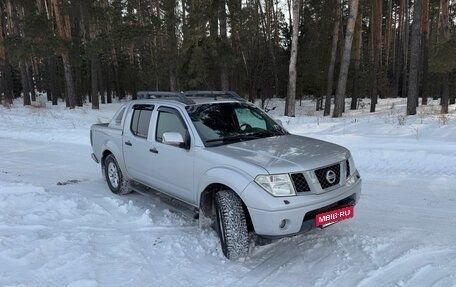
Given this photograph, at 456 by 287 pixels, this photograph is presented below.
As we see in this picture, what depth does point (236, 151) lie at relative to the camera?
15.0 ft

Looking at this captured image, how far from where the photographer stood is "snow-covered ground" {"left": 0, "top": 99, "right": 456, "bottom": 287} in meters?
4.04

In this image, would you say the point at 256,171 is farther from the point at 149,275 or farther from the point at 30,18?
the point at 30,18

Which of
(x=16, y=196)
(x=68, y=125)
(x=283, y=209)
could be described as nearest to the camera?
(x=283, y=209)

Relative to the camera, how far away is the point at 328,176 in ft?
14.2

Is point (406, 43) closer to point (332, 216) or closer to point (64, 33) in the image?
point (64, 33)

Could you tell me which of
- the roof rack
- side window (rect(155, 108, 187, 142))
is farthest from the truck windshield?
the roof rack

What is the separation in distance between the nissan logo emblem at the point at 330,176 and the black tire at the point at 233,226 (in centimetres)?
101

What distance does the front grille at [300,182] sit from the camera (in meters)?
4.08

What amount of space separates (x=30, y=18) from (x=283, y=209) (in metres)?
24.9

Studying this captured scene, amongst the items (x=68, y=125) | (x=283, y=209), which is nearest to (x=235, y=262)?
(x=283, y=209)

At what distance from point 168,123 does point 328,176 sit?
7.98 feet

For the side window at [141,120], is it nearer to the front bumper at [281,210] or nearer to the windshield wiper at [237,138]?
the windshield wiper at [237,138]

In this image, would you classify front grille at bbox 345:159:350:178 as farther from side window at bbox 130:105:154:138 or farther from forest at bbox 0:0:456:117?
forest at bbox 0:0:456:117

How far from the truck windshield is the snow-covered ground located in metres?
1.32
